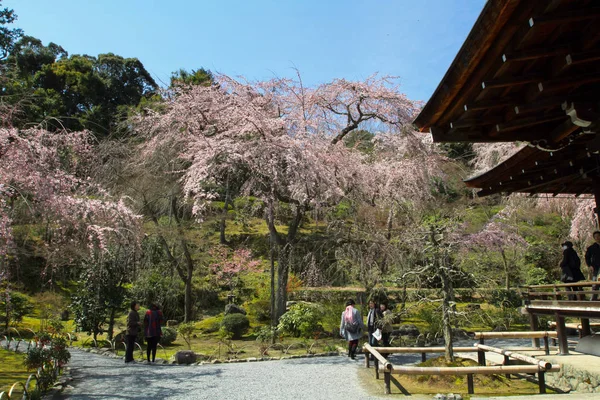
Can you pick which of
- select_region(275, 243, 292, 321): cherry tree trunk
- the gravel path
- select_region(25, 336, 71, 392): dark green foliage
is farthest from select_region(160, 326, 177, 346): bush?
select_region(25, 336, 71, 392): dark green foliage

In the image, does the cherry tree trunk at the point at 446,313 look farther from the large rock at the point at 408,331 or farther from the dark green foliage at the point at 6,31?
the dark green foliage at the point at 6,31

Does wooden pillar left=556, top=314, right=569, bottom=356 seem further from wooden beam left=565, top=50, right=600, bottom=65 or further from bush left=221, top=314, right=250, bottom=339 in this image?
bush left=221, top=314, right=250, bottom=339

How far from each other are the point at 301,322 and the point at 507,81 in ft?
30.9

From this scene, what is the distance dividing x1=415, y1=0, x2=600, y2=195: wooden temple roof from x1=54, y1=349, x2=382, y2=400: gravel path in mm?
3925

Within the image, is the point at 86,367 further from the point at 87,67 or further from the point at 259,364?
the point at 87,67

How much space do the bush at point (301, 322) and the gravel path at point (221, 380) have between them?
231 cm

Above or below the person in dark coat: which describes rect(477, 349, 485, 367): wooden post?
below

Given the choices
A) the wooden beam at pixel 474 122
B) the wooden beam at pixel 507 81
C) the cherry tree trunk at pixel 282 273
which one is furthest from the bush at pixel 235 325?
the wooden beam at pixel 507 81

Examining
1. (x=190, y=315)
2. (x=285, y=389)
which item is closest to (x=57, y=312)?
(x=190, y=315)

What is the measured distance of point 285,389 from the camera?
657cm

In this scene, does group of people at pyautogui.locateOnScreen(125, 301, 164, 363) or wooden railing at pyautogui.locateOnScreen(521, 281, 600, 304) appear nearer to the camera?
wooden railing at pyautogui.locateOnScreen(521, 281, 600, 304)

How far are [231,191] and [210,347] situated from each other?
4.49 meters

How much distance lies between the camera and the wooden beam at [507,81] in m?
3.67

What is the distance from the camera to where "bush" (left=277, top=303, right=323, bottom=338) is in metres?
11.8
